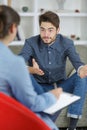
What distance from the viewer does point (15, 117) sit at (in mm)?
1329

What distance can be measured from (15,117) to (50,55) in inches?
53.8

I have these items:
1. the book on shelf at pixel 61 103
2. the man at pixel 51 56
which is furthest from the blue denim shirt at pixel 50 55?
the book on shelf at pixel 61 103

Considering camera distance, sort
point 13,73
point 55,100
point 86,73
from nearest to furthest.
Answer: point 13,73 < point 55,100 < point 86,73

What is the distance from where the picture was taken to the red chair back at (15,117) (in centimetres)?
130

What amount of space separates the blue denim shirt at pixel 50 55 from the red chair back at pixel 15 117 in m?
1.27

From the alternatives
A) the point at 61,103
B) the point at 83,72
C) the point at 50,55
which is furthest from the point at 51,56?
the point at 61,103

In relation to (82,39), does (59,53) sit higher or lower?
higher

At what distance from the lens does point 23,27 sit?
393 cm

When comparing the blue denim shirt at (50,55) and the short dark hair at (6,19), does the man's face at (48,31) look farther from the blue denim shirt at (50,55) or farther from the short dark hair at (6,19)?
the short dark hair at (6,19)

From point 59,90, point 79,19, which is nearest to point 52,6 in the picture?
point 79,19

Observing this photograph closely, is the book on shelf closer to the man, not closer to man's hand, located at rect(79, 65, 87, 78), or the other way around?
man's hand, located at rect(79, 65, 87, 78)

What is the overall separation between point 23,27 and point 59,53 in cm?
139

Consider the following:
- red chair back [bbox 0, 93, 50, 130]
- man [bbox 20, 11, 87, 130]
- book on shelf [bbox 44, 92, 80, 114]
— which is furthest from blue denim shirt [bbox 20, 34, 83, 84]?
red chair back [bbox 0, 93, 50, 130]

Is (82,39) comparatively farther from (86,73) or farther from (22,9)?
(86,73)
